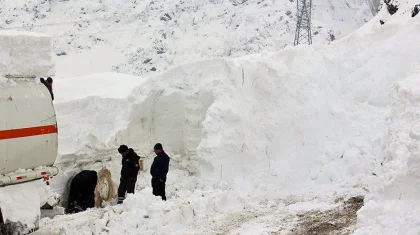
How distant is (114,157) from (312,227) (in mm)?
5374

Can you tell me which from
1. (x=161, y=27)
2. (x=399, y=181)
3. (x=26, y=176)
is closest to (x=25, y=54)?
(x=26, y=176)

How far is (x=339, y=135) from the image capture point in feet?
30.9

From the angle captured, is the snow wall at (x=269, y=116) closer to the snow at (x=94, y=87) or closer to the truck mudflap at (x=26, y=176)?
the snow at (x=94, y=87)

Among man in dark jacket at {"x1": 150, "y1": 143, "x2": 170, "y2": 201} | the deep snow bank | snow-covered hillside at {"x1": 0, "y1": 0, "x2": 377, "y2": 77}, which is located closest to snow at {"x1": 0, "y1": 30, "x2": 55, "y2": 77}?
man in dark jacket at {"x1": 150, "y1": 143, "x2": 170, "y2": 201}

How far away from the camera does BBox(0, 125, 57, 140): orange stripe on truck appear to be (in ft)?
19.0

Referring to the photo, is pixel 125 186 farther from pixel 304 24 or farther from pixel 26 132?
pixel 304 24

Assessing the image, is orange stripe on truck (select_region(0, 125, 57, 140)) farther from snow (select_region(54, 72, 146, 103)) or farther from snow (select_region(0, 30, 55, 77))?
snow (select_region(54, 72, 146, 103))

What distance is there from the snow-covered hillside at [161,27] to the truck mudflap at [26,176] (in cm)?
2171

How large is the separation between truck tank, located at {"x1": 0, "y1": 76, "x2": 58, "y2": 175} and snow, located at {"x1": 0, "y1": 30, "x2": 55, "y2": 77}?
5.3 inches

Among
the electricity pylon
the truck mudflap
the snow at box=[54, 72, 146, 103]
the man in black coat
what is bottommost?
the man in black coat

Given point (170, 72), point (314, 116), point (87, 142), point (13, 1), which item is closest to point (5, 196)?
point (87, 142)

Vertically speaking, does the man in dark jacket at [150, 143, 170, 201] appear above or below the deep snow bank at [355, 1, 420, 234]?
below

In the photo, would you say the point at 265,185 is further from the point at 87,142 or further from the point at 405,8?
the point at 405,8

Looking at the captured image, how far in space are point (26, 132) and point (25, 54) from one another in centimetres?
118
